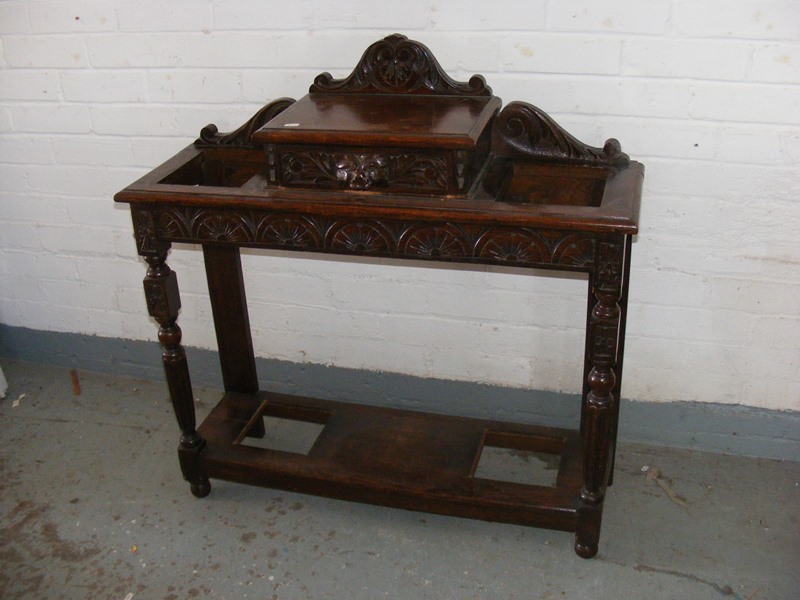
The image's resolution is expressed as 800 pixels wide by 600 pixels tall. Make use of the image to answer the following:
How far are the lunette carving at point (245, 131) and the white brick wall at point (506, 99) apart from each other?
0.56 feet

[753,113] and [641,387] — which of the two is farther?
[641,387]

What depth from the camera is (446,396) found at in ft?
9.50

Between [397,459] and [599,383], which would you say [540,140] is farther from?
[397,459]

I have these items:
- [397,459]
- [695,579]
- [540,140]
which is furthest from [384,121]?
[695,579]

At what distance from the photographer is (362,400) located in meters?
2.99

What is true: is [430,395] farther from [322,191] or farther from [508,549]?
[322,191]

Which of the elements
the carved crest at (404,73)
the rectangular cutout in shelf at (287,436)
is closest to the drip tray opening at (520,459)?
the rectangular cutout in shelf at (287,436)

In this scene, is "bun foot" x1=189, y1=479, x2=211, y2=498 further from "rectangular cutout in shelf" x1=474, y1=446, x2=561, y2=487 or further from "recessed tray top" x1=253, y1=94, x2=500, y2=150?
"recessed tray top" x1=253, y1=94, x2=500, y2=150

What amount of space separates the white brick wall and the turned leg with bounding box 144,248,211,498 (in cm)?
54

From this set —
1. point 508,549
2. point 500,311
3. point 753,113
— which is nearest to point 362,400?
point 500,311

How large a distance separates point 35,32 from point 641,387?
2.24 metres

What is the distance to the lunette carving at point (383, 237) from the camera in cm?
194

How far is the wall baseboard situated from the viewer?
2.67m

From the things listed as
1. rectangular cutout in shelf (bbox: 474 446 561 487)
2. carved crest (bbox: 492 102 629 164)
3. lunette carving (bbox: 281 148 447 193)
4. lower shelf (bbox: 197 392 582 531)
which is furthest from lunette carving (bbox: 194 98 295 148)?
rectangular cutout in shelf (bbox: 474 446 561 487)
